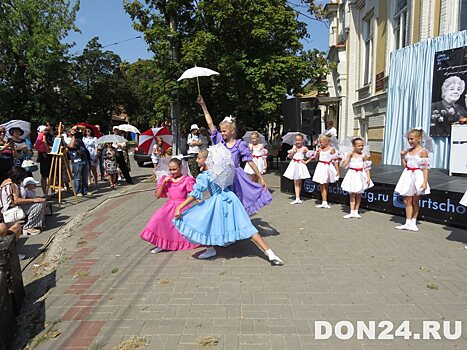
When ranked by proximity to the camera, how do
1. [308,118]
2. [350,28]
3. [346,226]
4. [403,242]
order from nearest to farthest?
[403,242] < [346,226] < [308,118] < [350,28]

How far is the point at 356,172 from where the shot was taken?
7.53 meters

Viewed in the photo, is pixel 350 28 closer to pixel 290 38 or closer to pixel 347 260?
Result: pixel 290 38

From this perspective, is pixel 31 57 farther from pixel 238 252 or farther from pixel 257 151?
pixel 238 252

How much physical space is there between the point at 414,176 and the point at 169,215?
4.17 metres

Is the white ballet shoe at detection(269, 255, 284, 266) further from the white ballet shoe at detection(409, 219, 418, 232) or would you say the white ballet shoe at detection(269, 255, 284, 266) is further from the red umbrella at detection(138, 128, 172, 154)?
the red umbrella at detection(138, 128, 172, 154)

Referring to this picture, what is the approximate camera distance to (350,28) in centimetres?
2036

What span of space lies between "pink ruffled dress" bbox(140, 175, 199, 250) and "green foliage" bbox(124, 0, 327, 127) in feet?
28.1

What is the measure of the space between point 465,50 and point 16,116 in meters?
33.7

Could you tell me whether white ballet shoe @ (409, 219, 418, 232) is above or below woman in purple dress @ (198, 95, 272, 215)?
below

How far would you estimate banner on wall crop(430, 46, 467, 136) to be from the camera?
10.7m

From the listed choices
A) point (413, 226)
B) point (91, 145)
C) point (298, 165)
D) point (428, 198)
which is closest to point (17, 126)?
point (91, 145)

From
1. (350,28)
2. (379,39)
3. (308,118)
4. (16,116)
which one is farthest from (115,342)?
(16,116)

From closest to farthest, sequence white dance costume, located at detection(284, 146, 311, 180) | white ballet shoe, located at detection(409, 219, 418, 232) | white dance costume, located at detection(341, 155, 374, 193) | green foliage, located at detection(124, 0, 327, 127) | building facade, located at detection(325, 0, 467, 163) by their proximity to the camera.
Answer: white ballet shoe, located at detection(409, 219, 418, 232)
white dance costume, located at detection(341, 155, 374, 193)
white dance costume, located at detection(284, 146, 311, 180)
building facade, located at detection(325, 0, 467, 163)
green foliage, located at detection(124, 0, 327, 127)

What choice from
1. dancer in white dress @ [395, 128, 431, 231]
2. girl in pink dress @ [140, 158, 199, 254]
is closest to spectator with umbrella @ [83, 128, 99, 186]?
girl in pink dress @ [140, 158, 199, 254]
